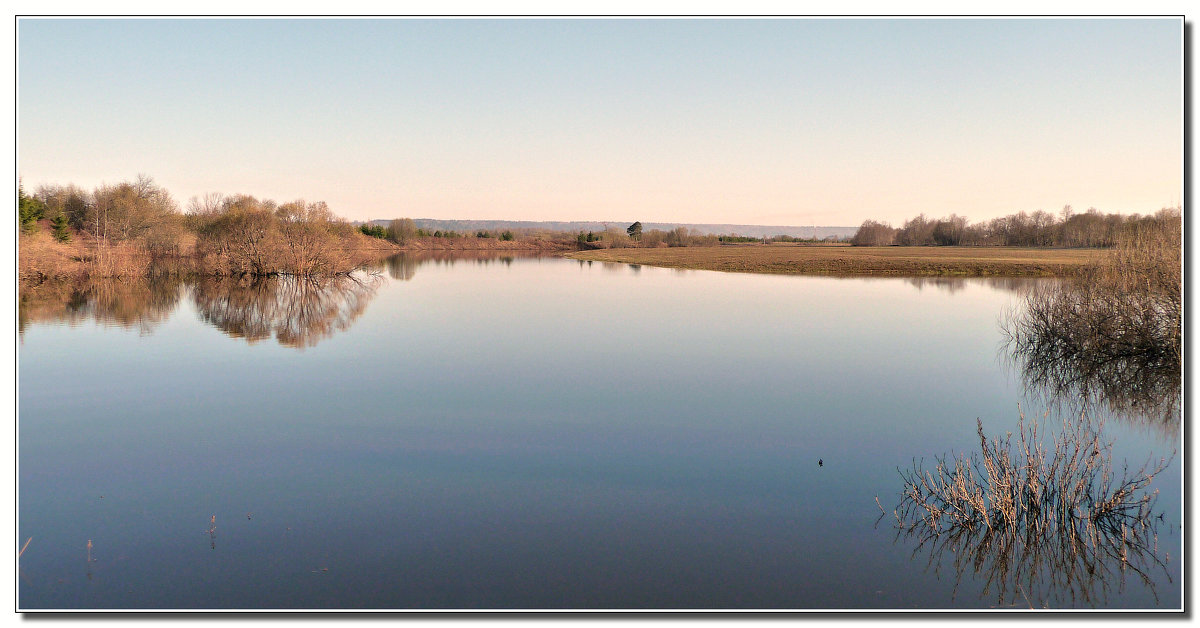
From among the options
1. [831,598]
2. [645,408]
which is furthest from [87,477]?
[831,598]

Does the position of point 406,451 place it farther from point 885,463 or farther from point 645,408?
point 885,463

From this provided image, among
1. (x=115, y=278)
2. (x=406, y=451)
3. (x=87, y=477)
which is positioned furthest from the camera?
(x=115, y=278)

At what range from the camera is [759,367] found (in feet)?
46.2

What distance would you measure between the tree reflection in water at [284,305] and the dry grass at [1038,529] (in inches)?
526

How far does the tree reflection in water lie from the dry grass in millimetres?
13353

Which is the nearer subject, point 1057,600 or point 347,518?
point 1057,600

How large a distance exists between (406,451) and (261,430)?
2250 mm

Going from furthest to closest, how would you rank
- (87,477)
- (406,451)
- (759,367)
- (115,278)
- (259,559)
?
(115,278) → (759,367) → (406,451) → (87,477) → (259,559)

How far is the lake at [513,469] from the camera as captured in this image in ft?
18.4

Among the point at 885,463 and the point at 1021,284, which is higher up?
the point at 1021,284

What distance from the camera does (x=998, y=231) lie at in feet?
298

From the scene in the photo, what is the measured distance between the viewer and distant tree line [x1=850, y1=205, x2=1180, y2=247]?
225ft

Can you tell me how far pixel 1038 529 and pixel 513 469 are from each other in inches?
191

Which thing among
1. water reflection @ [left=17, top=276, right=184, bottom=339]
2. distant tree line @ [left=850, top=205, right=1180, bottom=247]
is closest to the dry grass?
water reflection @ [left=17, top=276, right=184, bottom=339]
